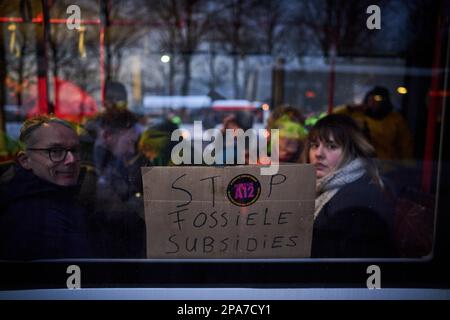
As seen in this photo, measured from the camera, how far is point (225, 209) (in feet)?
5.63

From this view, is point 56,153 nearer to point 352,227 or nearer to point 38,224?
point 38,224

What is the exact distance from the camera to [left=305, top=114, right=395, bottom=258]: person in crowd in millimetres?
1848

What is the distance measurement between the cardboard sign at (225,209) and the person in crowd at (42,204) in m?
0.31

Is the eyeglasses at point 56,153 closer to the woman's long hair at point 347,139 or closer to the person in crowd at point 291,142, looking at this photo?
the woman's long hair at point 347,139

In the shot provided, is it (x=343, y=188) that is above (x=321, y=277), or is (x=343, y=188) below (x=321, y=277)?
above

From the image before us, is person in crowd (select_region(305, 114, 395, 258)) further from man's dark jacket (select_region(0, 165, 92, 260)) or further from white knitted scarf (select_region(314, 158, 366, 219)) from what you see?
man's dark jacket (select_region(0, 165, 92, 260))

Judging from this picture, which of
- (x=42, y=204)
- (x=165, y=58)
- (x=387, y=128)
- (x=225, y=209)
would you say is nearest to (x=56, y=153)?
(x=42, y=204)

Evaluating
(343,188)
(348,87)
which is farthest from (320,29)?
(343,188)

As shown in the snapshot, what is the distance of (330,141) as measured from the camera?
2346 millimetres

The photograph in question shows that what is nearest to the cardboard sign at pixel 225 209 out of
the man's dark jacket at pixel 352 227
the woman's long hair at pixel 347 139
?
the man's dark jacket at pixel 352 227

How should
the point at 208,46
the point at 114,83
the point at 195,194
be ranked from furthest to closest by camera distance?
1. the point at 208,46
2. the point at 114,83
3. the point at 195,194

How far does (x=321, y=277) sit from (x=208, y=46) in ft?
15.2
